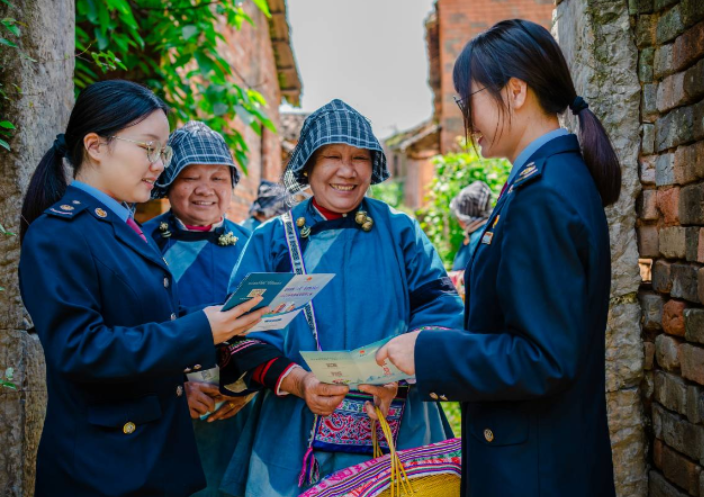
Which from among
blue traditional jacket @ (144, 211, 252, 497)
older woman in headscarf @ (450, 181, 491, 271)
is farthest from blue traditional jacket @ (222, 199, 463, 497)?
older woman in headscarf @ (450, 181, 491, 271)

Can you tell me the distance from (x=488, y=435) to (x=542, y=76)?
0.93 m

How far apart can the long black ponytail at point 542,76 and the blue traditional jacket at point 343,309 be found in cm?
85

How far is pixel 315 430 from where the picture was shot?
7.36 feet

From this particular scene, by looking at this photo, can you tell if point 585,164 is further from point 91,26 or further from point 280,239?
point 91,26

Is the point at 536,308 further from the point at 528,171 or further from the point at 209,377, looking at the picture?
the point at 209,377

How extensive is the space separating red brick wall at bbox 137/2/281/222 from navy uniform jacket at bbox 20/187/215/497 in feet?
15.6

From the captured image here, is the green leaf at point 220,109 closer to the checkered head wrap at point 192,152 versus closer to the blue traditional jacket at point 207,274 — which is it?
the checkered head wrap at point 192,152

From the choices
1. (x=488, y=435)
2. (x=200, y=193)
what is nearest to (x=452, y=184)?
(x=200, y=193)

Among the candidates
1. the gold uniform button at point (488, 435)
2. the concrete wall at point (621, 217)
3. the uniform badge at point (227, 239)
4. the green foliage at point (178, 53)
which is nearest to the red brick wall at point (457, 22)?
the green foliage at point (178, 53)

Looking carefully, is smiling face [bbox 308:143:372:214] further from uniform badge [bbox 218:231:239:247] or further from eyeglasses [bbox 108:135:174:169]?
Answer: uniform badge [bbox 218:231:239:247]

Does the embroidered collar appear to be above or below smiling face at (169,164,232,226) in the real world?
below

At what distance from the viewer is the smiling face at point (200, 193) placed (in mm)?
3014

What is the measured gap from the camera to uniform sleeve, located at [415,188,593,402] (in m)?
1.38

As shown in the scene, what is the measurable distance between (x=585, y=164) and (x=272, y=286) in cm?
90
